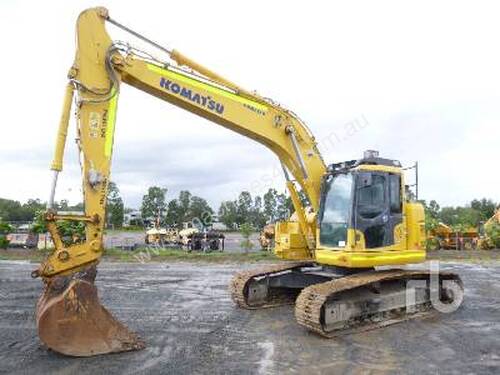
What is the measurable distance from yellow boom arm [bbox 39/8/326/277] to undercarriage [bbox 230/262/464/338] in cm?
170

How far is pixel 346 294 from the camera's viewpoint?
9391 millimetres

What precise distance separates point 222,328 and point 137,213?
2901 inches

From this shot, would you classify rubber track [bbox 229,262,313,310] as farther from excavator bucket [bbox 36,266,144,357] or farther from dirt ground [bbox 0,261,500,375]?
excavator bucket [bbox 36,266,144,357]

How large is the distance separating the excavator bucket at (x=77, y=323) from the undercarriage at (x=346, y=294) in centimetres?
308

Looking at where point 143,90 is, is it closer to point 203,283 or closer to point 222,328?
point 222,328

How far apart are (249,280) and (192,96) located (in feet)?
13.3

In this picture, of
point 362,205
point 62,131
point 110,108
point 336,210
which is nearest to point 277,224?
point 336,210

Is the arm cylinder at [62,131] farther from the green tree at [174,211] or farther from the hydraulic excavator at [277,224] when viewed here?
the green tree at [174,211]

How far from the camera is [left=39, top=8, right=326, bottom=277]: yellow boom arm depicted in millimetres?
7375

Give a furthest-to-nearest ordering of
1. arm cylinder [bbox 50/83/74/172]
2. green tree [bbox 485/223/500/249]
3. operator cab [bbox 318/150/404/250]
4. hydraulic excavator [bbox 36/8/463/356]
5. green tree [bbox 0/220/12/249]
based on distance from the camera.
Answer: green tree [bbox 485/223/500/249] → green tree [bbox 0/220/12/249] → operator cab [bbox 318/150/404/250] → arm cylinder [bbox 50/83/74/172] → hydraulic excavator [bbox 36/8/463/356]

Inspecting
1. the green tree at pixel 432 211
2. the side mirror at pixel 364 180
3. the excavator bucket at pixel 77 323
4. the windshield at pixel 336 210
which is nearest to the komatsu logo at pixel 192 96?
the windshield at pixel 336 210

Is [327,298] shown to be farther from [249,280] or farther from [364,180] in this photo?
[249,280]

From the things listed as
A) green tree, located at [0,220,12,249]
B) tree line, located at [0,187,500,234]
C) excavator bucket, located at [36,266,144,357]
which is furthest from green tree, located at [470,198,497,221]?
excavator bucket, located at [36,266,144,357]

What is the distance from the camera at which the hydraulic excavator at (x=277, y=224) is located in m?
7.13
